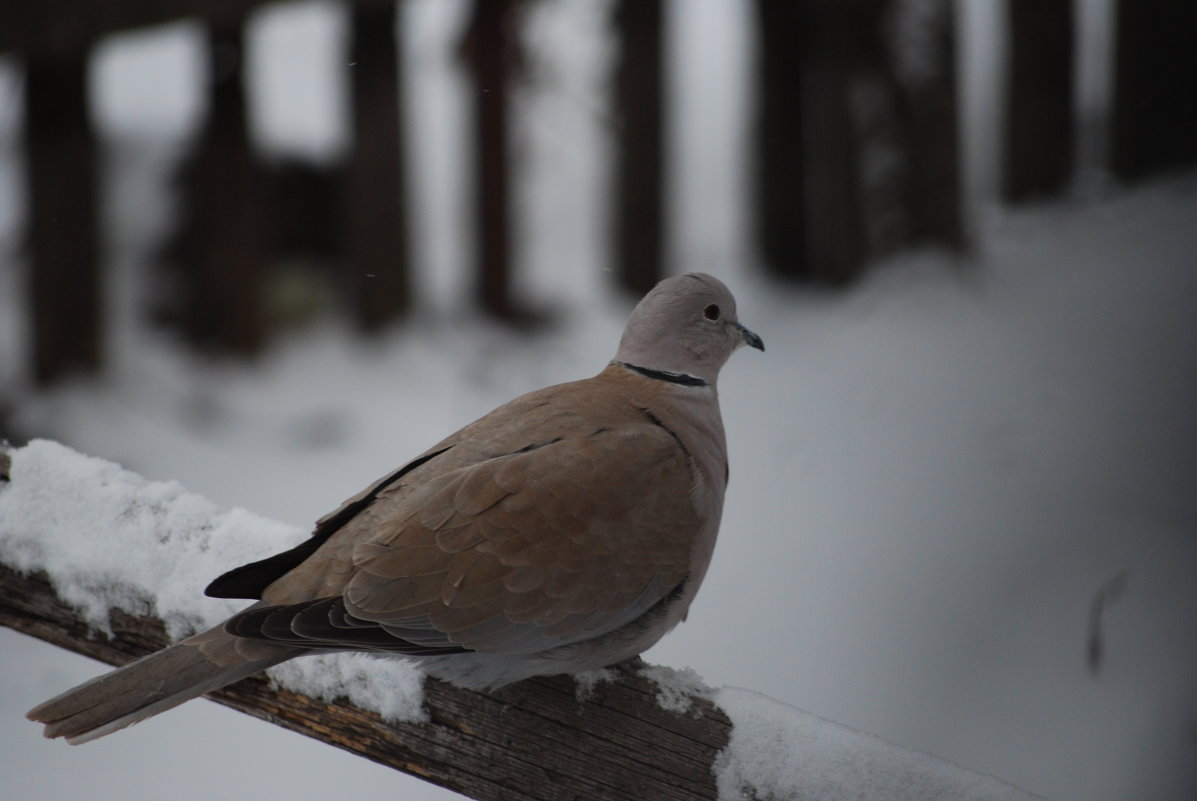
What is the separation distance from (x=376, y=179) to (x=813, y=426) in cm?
176

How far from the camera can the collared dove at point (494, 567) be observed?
1.48m

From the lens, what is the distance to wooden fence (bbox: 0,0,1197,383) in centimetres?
377

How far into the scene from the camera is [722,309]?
6.46ft

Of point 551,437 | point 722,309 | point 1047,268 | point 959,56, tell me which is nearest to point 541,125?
point 959,56

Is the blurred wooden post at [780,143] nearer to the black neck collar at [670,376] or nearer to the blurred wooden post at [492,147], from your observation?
the blurred wooden post at [492,147]

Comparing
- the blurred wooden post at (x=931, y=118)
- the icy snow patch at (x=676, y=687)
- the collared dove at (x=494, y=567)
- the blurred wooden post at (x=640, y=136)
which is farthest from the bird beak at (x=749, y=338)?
the blurred wooden post at (x=931, y=118)

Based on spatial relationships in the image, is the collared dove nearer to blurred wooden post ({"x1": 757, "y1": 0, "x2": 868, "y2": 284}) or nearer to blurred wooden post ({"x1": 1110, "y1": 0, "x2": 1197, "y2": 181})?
blurred wooden post ({"x1": 757, "y1": 0, "x2": 868, "y2": 284})

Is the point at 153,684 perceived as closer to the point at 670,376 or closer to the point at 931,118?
the point at 670,376

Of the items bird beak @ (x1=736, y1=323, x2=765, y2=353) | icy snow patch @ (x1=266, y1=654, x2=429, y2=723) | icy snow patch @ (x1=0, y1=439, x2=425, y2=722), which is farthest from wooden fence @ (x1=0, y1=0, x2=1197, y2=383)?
icy snow patch @ (x1=266, y1=654, x2=429, y2=723)

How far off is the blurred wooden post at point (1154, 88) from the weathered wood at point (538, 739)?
3.62m

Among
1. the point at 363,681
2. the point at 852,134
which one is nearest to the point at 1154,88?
the point at 852,134

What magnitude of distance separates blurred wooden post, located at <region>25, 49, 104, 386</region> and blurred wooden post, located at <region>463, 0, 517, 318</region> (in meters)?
1.31

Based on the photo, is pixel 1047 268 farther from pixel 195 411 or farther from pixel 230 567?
pixel 230 567

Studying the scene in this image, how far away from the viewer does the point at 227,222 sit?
391cm
